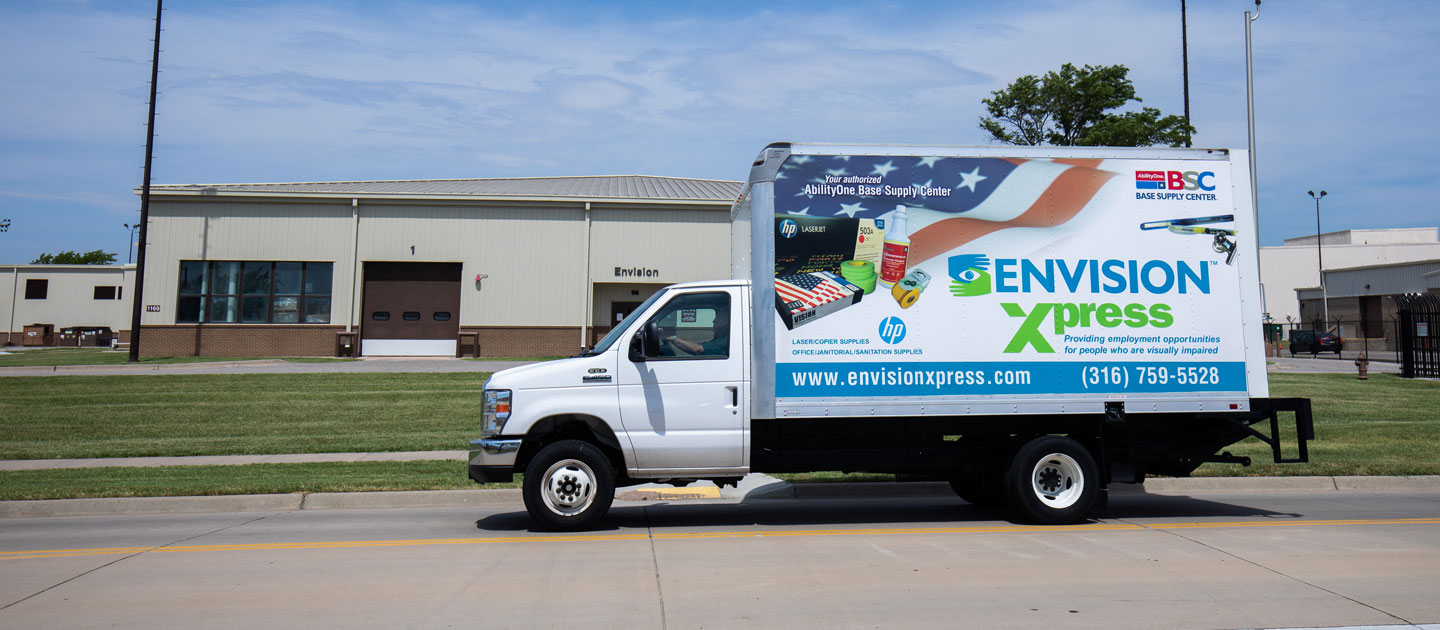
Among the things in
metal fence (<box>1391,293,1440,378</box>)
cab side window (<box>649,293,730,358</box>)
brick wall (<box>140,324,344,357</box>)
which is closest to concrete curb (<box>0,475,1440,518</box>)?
cab side window (<box>649,293,730,358</box>)

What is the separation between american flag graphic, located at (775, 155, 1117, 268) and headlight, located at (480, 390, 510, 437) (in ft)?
9.55

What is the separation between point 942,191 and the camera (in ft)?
28.5

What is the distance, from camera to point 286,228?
37.0 meters

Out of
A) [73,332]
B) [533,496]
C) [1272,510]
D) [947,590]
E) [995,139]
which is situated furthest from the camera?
[73,332]

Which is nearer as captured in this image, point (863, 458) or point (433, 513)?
point (863, 458)

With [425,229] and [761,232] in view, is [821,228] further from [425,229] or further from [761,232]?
[425,229]

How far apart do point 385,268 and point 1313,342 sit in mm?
43574

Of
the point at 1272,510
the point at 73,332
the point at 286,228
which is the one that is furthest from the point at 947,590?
the point at 73,332

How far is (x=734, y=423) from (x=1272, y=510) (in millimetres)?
5638

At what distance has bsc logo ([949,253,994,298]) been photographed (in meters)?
8.66

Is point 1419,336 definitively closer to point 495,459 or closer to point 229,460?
point 495,459

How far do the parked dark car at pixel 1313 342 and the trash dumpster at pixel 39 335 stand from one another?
7136 centimetres

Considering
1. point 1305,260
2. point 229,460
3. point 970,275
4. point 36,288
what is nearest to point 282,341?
point 229,460

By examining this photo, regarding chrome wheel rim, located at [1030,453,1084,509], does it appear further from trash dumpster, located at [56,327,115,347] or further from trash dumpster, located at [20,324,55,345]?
trash dumpster, located at [20,324,55,345]
